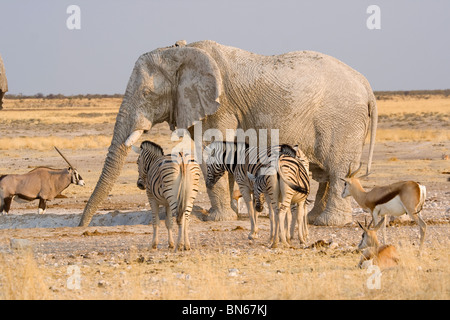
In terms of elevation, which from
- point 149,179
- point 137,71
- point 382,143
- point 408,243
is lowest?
point 382,143

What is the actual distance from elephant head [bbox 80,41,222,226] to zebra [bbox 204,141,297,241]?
1843 millimetres

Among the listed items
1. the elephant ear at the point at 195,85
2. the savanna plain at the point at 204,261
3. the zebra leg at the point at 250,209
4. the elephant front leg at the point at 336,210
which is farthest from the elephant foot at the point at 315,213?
the zebra leg at the point at 250,209

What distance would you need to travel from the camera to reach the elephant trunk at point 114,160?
13.6 m

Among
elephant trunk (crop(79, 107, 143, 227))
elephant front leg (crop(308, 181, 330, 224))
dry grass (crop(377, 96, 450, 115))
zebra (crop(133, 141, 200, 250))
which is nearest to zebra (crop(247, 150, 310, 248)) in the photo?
zebra (crop(133, 141, 200, 250))

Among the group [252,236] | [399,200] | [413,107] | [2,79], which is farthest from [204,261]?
[413,107]

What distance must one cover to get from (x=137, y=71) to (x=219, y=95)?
1610 mm

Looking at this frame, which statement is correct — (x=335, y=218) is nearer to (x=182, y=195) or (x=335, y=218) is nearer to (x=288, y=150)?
(x=288, y=150)

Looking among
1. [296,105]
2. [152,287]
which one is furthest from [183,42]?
[152,287]

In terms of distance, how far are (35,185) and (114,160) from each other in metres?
2.25

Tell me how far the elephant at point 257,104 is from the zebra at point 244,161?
1.76 meters

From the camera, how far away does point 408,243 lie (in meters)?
10.5

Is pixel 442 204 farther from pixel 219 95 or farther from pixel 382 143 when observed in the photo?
pixel 382 143

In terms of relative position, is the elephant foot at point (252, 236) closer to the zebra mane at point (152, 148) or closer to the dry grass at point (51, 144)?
the zebra mane at point (152, 148)
